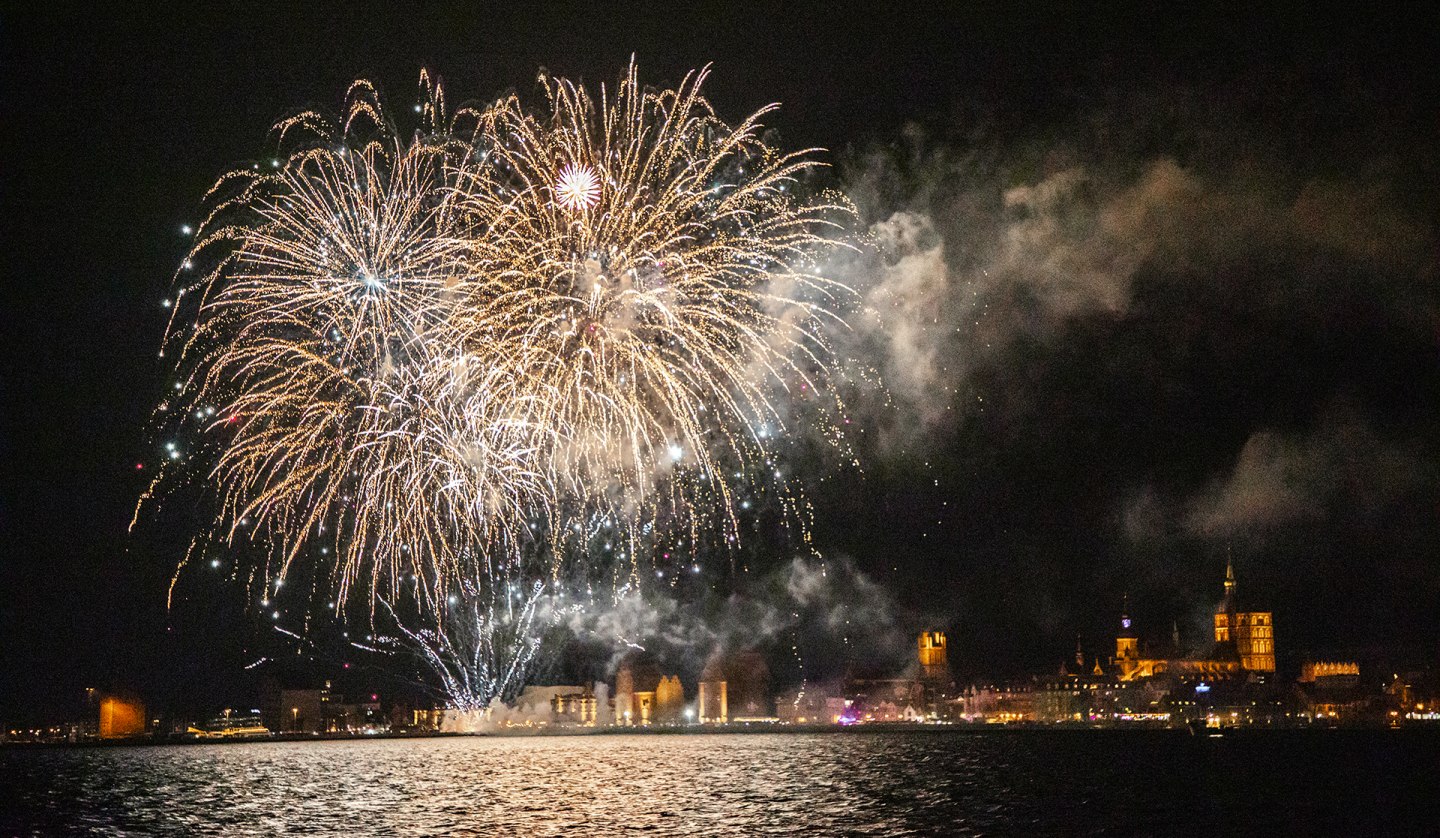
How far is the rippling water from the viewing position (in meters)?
50.4

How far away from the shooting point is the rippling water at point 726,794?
1986 inches

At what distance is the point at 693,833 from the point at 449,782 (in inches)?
1235

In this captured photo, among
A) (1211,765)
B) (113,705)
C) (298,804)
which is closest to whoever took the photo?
(298,804)

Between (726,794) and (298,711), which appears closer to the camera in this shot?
(726,794)

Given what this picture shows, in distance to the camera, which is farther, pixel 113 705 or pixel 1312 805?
pixel 113 705

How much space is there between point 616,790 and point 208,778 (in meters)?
32.7

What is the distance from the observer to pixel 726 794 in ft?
207

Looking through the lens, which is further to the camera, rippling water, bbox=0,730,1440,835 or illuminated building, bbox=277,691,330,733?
illuminated building, bbox=277,691,330,733

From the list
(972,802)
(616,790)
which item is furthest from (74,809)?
(972,802)

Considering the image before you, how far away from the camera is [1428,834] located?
48094 mm

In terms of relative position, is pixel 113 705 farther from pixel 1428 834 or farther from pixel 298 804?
pixel 1428 834

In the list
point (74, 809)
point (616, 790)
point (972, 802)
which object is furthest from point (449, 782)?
point (972, 802)

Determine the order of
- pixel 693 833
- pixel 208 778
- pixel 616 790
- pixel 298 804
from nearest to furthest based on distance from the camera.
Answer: pixel 693 833
pixel 298 804
pixel 616 790
pixel 208 778

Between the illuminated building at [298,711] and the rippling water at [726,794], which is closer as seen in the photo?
the rippling water at [726,794]
